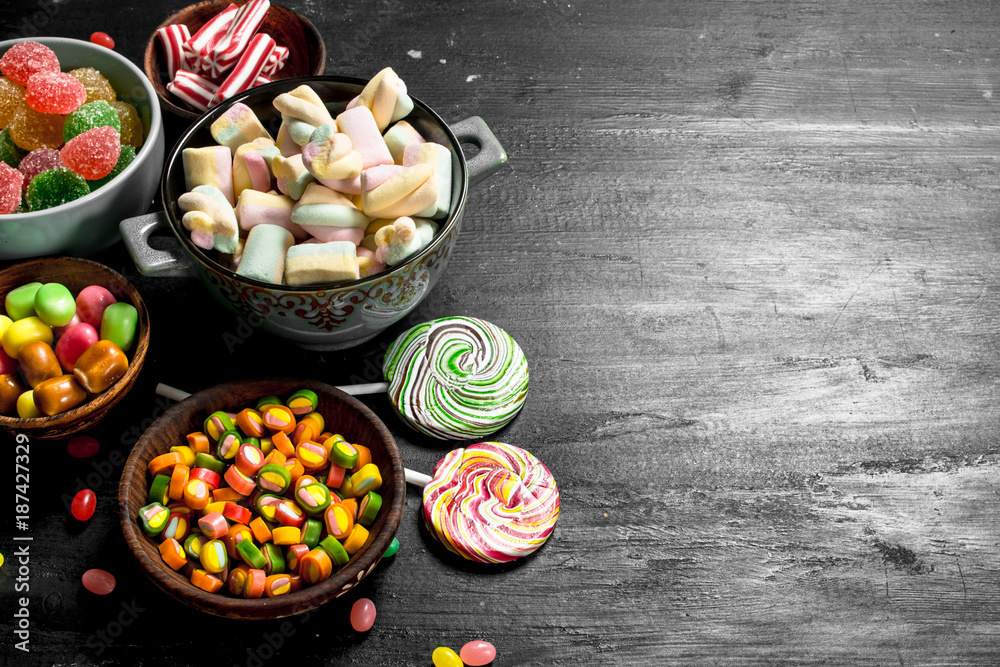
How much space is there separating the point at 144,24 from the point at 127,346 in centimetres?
67

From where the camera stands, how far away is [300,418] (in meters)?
0.98

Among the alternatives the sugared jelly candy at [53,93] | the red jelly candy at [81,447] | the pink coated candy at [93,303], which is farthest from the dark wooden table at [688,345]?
the sugared jelly candy at [53,93]

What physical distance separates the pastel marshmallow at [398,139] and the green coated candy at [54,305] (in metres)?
0.41

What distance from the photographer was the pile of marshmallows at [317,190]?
902 mm

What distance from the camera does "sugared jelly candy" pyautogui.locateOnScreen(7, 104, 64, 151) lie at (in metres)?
1.03

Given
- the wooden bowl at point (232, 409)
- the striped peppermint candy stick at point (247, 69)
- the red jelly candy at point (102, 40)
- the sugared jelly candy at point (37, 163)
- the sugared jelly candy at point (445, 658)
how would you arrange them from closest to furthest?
1. the wooden bowl at point (232, 409)
2. the sugared jelly candy at point (445, 658)
3. the sugared jelly candy at point (37, 163)
4. the striped peppermint candy stick at point (247, 69)
5. the red jelly candy at point (102, 40)

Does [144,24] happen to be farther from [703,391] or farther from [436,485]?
[703,391]

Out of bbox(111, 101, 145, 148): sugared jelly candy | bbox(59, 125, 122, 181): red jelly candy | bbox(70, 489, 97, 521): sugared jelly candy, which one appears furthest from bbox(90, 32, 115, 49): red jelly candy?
bbox(70, 489, 97, 521): sugared jelly candy

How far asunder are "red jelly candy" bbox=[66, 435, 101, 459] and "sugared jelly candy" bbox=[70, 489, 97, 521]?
0.17ft

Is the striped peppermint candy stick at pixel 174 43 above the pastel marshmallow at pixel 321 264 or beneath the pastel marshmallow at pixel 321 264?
above

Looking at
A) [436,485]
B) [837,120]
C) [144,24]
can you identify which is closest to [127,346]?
[436,485]

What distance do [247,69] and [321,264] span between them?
0.41 m

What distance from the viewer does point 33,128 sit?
3.40 feet

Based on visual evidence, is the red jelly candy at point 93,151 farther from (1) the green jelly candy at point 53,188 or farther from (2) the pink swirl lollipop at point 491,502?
(2) the pink swirl lollipop at point 491,502
